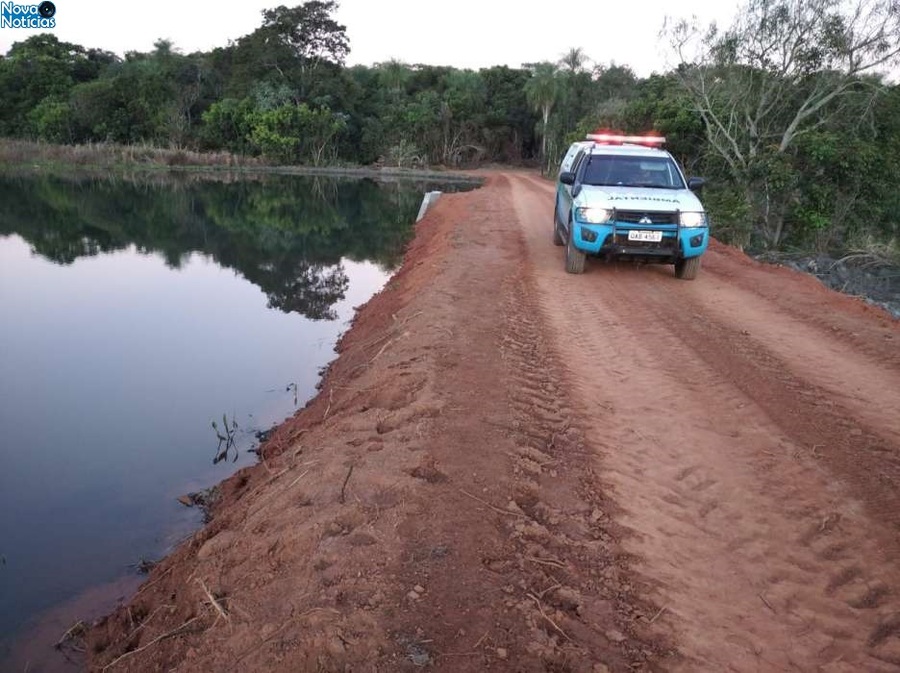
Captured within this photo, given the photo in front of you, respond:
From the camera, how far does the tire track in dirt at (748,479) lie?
3.49m

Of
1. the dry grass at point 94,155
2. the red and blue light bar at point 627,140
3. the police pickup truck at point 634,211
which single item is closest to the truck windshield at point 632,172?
the police pickup truck at point 634,211

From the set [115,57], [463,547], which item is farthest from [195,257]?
[115,57]

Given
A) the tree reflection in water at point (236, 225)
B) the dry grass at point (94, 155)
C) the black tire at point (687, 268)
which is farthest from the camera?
the dry grass at point (94, 155)

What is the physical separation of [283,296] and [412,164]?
42.8 metres

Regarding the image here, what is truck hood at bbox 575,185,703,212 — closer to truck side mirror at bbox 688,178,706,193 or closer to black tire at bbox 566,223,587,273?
truck side mirror at bbox 688,178,706,193

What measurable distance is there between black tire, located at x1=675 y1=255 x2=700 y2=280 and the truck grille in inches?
→ 40.5

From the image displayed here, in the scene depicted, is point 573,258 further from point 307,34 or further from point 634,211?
point 307,34

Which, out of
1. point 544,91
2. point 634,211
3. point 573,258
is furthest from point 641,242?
point 544,91

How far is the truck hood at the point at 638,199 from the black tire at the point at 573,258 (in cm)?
69

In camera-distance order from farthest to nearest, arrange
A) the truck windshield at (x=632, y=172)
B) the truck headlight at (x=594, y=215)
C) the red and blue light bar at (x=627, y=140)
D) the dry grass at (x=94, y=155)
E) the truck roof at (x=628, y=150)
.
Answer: the dry grass at (x=94, y=155) < the red and blue light bar at (x=627, y=140) < the truck roof at (x=628, y=150) < the truck windshield at (x=632, y=172) < the truck headlight at (x=594, y=215)

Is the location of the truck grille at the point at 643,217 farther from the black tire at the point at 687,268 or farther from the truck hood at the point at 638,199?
the black tire at the point at 687,268

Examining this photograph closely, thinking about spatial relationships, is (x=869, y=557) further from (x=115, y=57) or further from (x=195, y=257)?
(x=115, y=57)

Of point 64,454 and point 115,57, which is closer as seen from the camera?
point 64,454

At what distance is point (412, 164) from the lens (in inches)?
2222
